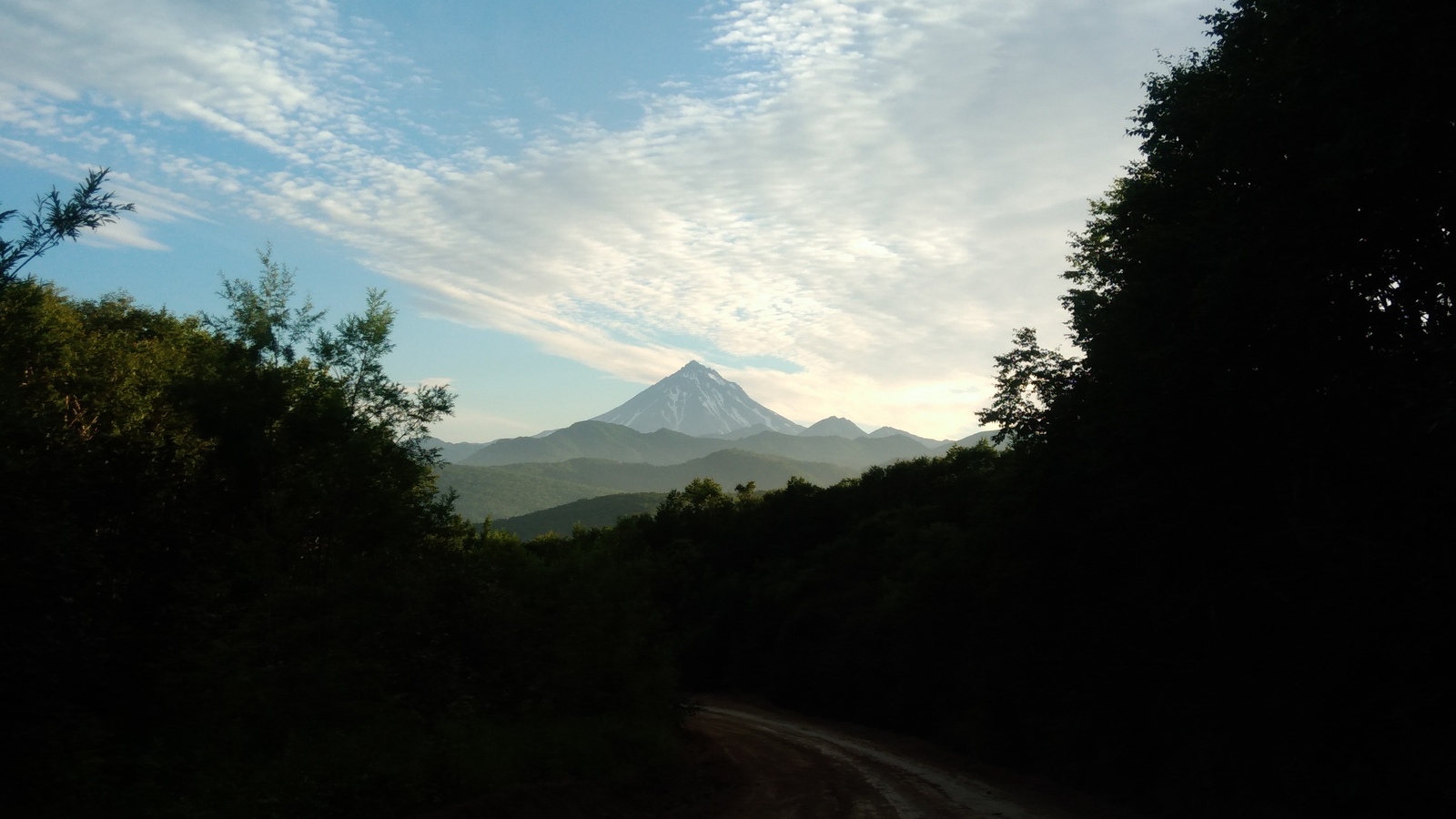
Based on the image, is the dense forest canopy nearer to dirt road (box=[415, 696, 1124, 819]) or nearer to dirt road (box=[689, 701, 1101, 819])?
dirt road (box=[415, 696, 1124, 819])

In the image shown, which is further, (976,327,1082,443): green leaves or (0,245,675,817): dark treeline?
(976,327,1082,443): green leaves

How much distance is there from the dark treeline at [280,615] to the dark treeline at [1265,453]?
32.5 ft

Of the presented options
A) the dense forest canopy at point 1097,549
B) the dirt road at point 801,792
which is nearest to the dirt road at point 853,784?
the dirt road at point 801,792

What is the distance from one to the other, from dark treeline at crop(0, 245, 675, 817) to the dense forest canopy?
65 millimetres

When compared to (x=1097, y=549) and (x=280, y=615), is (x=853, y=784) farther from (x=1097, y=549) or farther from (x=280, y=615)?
(x=280, y=615)

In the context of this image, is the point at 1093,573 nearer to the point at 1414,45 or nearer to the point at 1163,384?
the point at 1163,384

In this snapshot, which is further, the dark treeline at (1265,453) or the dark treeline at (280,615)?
the dark treeline at (1265,453)

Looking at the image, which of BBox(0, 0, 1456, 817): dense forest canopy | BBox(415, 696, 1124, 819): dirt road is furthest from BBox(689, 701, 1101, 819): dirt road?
BBox(0, 0, 1456, 817): dense forest canopy

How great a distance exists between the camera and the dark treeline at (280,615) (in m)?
8.98

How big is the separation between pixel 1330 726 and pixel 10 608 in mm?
15272

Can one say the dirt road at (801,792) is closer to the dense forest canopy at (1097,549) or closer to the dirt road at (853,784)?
the dirt road at (853,784)

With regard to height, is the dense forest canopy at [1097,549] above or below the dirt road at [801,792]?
above

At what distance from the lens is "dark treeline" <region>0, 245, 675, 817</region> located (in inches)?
354

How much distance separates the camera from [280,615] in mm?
13992
